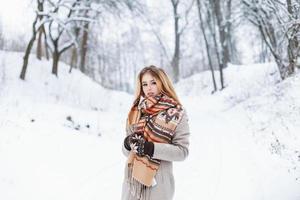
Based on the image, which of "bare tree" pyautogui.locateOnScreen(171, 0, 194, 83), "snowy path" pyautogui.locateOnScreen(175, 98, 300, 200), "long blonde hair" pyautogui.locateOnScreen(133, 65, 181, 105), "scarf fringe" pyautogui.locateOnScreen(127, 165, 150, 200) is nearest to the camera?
"scarf fringe" pyautogui.locateOnScreen(127, 165, 150, 200)

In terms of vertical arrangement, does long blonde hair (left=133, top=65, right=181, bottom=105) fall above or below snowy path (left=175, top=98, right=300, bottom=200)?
above

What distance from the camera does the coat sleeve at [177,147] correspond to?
2512 millimetres

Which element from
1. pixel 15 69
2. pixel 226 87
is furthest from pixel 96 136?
pixel 226 87

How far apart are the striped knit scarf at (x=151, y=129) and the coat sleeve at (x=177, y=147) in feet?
0.14

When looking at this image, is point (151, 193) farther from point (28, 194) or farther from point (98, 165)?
point (98, 165)

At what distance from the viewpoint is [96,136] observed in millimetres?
8648

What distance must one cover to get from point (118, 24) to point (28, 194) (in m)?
12.6

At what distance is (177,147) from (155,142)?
159 mm

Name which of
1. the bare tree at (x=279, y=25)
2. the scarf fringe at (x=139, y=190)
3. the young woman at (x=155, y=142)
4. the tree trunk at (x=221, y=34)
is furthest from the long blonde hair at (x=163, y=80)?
the tree trunk at (x=221, y=34)

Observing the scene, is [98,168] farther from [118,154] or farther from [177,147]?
[177,147]

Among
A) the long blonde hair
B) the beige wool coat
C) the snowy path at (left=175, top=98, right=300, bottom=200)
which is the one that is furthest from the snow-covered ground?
the long blonde hair

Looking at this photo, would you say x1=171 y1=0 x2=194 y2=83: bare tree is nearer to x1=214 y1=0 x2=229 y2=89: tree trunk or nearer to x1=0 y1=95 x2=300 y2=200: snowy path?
x1=214 y1=0 x2=229 y2=89: tree trunk

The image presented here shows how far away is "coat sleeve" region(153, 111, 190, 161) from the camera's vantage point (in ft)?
8.24

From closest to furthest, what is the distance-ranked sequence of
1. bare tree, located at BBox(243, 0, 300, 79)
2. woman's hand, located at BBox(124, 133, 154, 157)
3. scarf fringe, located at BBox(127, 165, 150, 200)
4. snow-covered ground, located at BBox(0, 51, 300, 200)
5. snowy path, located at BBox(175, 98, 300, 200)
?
1. woman's hand, located at BBox(124, 133, 154, 157)
2. scarf fringe, located at BBox(127, 165, 150, 200)
3. snowy path, located at BBox(175, 98, 300, 200)
4. snow-covered ground, located at BBox(0, 51, 300, 200)
5. bare tree, located at BBox(243, 0, 300, 79)
